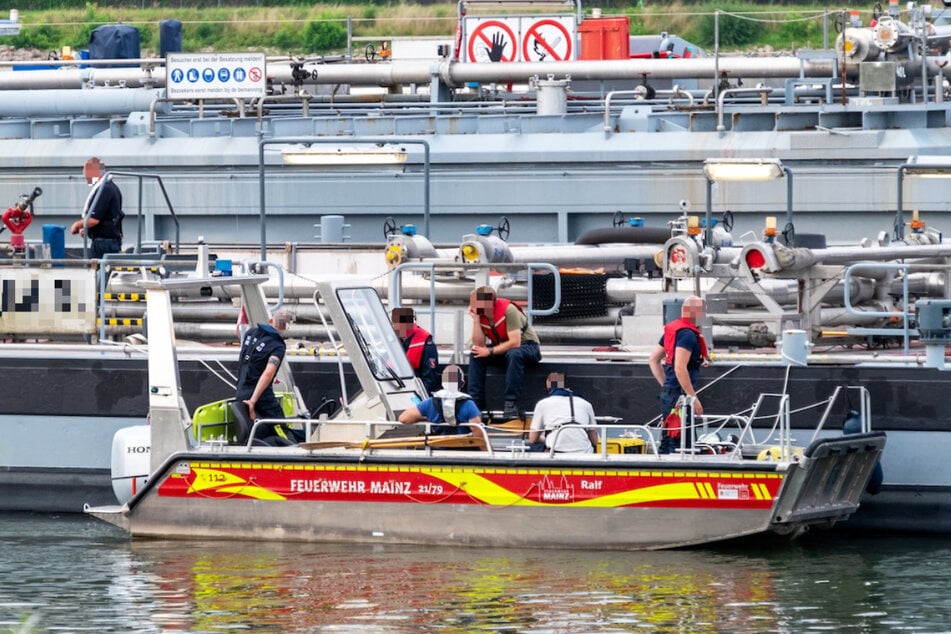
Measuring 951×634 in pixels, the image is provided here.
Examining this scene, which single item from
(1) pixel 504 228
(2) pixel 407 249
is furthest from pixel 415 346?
(1) pixel 504 228

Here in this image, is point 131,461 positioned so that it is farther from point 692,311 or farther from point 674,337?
point 692,311

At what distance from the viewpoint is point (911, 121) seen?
2350 cm

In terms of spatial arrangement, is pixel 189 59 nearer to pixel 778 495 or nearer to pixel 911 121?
pixel 911 121

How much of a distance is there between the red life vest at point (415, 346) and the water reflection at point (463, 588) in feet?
5.67

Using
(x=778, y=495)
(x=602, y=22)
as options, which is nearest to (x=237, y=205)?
(x=602, y=22)

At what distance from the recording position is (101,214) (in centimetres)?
1881

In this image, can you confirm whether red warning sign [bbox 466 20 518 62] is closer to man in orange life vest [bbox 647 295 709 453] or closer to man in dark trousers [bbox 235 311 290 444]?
→ man in dark trousers [bbox 235 311 290 444]

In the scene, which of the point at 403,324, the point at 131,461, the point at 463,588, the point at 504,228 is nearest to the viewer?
the point at 463,588

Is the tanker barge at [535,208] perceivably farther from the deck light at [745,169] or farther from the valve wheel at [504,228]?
the valve wheel at [504,228]

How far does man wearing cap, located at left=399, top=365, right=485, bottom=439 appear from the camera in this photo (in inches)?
588

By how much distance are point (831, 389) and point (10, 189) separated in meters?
14.6

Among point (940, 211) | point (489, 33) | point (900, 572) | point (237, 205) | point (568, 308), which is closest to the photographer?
point (900, 572)

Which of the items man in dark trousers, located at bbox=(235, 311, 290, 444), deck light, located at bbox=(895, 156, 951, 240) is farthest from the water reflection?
deck light, located at bbox=(895, 156, 951, 240)

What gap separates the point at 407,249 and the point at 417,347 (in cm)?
174
